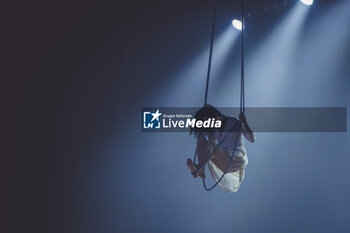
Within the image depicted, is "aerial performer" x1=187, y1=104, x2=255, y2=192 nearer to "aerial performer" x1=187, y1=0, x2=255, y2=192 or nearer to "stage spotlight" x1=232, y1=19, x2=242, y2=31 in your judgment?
"aerial performer" x1=187, y1=0, x2=255, y2=192

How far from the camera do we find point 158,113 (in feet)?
12.7

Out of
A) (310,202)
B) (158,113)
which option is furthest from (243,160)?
(310,202)

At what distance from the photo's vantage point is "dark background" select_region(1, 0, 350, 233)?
3852 millimetres

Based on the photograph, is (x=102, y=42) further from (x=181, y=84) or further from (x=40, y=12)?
(x=181, y=84)

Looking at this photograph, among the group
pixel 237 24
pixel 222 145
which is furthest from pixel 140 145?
pixel 237 24

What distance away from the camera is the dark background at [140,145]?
3852 mm

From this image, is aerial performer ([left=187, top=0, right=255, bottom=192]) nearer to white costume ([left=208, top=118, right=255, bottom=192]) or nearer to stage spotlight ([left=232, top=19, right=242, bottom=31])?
white costume ([left=208, top=118, right=255, bottom=192])

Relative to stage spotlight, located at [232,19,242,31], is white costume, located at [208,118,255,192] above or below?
below

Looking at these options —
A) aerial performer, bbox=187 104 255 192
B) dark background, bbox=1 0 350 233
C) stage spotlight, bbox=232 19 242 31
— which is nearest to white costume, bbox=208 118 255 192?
aerial performer, bbox=187 104 255 192

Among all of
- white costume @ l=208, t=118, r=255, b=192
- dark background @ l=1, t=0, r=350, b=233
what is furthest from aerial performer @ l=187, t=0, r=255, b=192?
dark background @ l=1, t=0, r=350, b=233

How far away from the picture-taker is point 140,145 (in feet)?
12.9

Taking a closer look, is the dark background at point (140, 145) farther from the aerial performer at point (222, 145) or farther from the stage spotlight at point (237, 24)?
the aerial performer at point (222, 145)

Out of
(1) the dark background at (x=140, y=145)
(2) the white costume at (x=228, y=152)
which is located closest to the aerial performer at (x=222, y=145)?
(2) the white costume at (x=228, y=152)

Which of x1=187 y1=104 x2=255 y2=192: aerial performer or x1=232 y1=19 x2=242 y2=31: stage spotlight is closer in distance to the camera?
x1=187 y1=104 x2=255 y2=192: aerial performer
